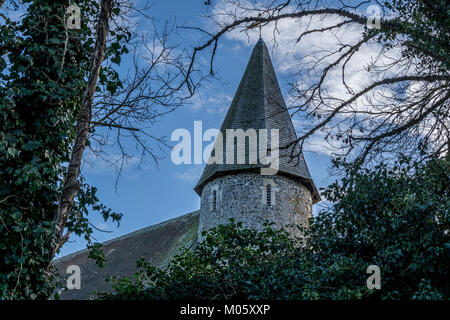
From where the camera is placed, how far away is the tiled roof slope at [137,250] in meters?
21.9

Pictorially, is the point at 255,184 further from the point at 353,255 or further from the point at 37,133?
the point at 37,133

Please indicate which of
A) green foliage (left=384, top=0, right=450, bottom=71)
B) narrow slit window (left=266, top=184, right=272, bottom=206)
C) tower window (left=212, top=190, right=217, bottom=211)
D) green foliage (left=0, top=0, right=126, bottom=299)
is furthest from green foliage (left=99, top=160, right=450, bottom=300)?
tower window (left=212, top=190, right=217, bottom=211)

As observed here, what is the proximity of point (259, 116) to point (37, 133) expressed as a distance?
1229 centimetres

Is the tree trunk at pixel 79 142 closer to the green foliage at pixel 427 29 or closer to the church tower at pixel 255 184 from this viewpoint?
the green foliage at pixel 427 29

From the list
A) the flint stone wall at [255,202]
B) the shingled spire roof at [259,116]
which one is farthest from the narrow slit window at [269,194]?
the shingled spire roof at [259,116]

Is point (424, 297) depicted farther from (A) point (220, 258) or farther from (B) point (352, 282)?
(A) point (220, 258)

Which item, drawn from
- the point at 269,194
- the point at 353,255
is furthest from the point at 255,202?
the point at 353,255

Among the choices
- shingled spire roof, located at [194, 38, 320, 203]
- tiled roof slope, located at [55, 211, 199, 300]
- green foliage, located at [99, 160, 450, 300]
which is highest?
shingled spire roof, located at [194, 38, 320, 203]

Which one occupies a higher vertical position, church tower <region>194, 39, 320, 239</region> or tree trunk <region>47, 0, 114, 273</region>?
church tower <region>194, 39, 320, 239</region>

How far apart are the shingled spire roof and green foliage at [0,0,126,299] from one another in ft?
34.4

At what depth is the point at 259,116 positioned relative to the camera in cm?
1864

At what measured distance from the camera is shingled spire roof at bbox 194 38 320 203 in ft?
58.9

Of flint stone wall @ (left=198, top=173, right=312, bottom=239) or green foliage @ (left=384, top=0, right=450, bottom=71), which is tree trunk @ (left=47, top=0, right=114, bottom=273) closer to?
green foliage @ (left=384, top=0, right=450, bottom=71)
